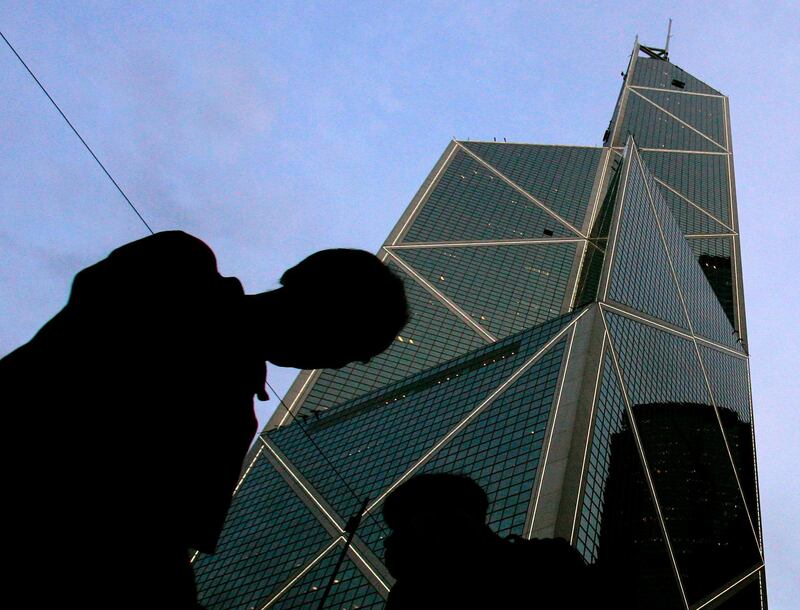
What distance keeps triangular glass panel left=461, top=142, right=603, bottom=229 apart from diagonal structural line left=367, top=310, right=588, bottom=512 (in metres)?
52.9

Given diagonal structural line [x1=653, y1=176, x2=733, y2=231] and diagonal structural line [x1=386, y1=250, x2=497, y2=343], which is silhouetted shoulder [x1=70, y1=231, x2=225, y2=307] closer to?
diagonal structural line [x1=386, y1=250, x2=497, y2=343]

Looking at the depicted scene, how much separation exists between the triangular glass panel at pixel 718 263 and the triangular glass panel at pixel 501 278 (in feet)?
87.1

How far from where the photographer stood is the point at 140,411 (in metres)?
1.88

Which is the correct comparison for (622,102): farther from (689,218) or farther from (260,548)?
(260,548)

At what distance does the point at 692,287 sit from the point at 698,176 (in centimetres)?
5279

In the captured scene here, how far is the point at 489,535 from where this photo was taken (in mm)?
5520

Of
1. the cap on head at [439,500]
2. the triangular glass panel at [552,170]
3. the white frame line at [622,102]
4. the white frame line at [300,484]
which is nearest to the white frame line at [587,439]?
the white frame line at [300,484]

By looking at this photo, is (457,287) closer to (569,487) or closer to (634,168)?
(634,168)

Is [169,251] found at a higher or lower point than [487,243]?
lower

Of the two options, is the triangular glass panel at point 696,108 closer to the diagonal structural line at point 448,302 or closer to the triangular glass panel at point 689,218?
the triangular glass panel at point 689,218

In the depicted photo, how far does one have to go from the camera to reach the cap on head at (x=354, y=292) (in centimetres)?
243

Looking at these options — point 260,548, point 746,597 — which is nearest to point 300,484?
point 260,548

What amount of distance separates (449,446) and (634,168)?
4319 centimetres

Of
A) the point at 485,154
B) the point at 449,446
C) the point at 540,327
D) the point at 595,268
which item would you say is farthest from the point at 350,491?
the point at 485,154
